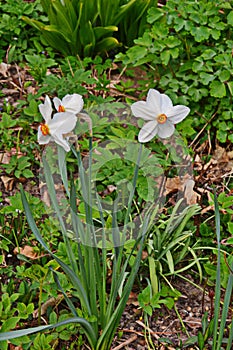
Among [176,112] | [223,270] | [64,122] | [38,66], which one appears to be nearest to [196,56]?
[38,66]

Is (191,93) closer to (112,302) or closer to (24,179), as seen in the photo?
(24,179)

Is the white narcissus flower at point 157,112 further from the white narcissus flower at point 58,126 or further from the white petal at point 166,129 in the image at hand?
the white narcissus flower at point 58,126

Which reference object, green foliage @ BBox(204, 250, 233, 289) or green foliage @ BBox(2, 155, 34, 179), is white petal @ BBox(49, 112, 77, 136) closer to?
green foliage @ BBox(204, 250, 233, 289)

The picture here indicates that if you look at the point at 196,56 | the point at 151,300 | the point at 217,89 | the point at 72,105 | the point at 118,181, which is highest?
the point at 72,105

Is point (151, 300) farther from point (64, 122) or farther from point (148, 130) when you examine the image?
point (64, 122)

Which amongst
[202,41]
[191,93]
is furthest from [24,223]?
[202,41]

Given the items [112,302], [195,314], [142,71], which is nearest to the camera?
[112,302]

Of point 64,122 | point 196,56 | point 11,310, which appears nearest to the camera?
point 64,122
